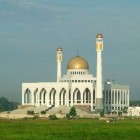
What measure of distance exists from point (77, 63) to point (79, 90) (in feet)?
20.6

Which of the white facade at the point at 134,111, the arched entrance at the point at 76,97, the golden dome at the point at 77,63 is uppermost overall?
the golden dome at the point at 77,63

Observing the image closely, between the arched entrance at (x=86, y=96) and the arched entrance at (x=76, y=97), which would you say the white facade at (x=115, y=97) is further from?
the arched entrance at (x=76, y=97)

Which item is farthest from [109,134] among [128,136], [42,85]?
[42,85]

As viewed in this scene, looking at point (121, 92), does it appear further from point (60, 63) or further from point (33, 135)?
point (33, 135)

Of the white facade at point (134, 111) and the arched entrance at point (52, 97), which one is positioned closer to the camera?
the arched entrance at point (52, 97)

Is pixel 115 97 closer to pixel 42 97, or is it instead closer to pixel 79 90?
pixel 79 90

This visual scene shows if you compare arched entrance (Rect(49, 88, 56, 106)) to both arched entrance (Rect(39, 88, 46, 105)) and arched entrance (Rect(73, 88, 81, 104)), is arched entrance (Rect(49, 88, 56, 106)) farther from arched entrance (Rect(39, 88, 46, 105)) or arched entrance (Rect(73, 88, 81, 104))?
arched entrance (Rect(73, 88, 81, 104))

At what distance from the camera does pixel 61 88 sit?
364 ft

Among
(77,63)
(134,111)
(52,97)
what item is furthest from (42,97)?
(134,111)

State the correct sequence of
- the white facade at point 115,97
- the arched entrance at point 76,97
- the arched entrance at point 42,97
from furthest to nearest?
1. the white facade at point 115,97
2. the arched entrance at point 42,97
3. the arched entrance at point 76,97

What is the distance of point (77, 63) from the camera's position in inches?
4515

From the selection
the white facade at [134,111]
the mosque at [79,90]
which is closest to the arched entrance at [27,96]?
the mosque at [79,90]

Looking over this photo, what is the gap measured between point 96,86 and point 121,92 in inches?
375

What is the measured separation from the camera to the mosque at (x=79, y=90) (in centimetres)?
10899
